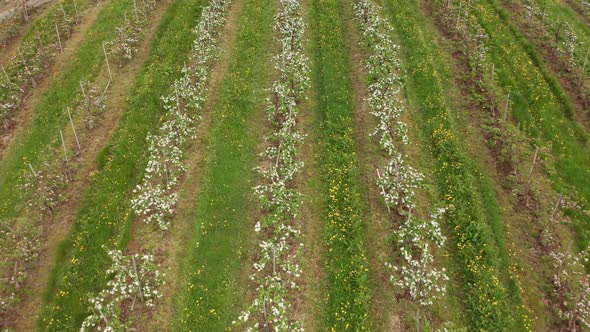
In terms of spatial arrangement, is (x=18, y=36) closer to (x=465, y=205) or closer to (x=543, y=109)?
(x=465, y=205)

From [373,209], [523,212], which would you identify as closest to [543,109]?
[523,212]

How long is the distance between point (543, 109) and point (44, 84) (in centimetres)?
3121

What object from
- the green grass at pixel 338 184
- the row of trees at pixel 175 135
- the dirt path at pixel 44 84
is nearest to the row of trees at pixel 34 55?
the dirt path at pixel 44 84

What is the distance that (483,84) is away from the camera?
90.5 feet

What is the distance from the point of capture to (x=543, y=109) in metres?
26.1

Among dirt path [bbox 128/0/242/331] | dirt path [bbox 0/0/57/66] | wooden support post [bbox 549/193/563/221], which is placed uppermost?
dirt path [bbox 0/0/57/66]

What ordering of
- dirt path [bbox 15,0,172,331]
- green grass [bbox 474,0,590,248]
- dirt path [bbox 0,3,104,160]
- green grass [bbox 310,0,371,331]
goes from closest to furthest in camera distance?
1. green grass [bbox 310,0,371,331]
2. dirt path [bbox 15,0,172,331]
3. green grass [bbox 474,0,590,248]
4. dirt path [bbox 0,3,104,160]

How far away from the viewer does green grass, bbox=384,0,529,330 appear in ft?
54.6

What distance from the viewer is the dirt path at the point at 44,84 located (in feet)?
81.7

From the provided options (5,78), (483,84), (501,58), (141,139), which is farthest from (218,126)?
(501,58)

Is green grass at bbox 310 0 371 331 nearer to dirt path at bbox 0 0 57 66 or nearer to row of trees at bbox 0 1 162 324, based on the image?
row of trees at bbox 0 1 162 324

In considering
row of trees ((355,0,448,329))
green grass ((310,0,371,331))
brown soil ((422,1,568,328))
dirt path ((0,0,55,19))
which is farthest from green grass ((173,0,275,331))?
dirt path ((0,0,55,19))

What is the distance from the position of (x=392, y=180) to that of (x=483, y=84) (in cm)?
1135

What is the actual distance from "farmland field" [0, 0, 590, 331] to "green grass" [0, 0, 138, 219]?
0.15 meters
